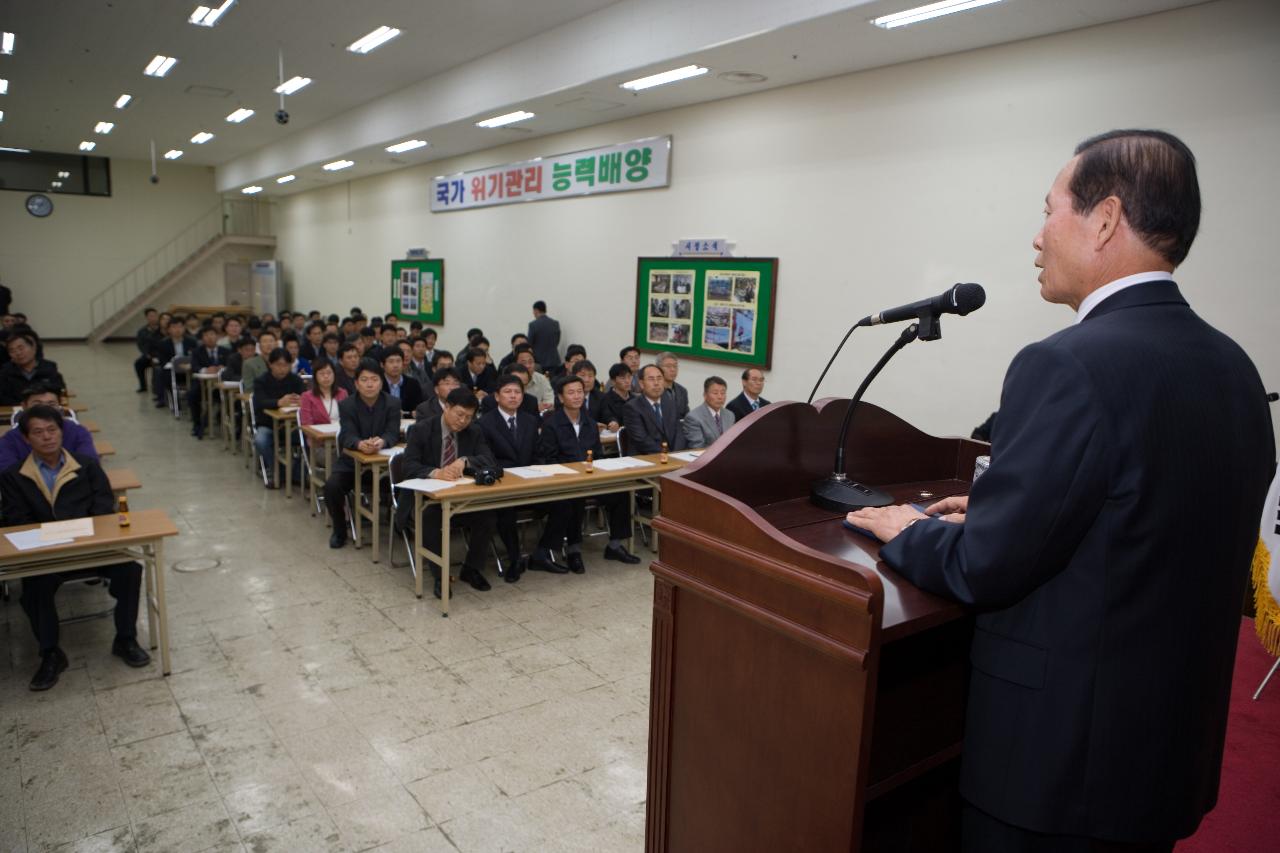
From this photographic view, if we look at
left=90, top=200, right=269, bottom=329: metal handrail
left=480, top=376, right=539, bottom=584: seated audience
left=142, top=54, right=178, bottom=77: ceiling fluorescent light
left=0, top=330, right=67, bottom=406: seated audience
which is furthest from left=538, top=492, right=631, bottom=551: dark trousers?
left=90, top=200, right=269, bottom=329: metal handrail

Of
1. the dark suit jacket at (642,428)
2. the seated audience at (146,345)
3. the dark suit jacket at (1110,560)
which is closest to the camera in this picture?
the dark suit jacket at (1110,560)

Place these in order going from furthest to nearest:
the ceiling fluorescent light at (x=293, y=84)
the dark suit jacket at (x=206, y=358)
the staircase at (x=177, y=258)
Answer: the staircase at (x=177, y=258)
the ceiling fluorescent light at (x=293, y=84)
the dark suit jacket at (x=206, y=358)

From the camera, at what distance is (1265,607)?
11.1 ft

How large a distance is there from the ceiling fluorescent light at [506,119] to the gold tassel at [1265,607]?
8.32m

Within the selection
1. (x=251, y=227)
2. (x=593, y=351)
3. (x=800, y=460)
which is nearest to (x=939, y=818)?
(x=800, y=460)

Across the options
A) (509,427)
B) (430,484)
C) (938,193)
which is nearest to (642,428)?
(509,427)

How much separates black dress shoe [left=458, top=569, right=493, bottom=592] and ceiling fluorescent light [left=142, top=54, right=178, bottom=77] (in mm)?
9017

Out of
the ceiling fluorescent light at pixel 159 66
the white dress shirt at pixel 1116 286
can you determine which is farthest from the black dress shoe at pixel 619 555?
the ceiling fluorescent light at pixel 159 66

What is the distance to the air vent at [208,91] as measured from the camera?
1143 centimetres

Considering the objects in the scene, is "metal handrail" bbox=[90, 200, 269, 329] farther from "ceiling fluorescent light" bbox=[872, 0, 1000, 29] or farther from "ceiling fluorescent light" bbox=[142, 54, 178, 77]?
"ceiling fluorescent light" bbox=[872, 0, 1000, 29]

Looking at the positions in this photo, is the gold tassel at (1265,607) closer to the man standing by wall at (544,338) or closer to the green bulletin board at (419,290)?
the man standing by wall at (544,338)

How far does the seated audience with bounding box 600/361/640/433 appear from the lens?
6.86 m

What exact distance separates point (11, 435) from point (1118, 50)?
284 inches

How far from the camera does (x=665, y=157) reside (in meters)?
8.88
